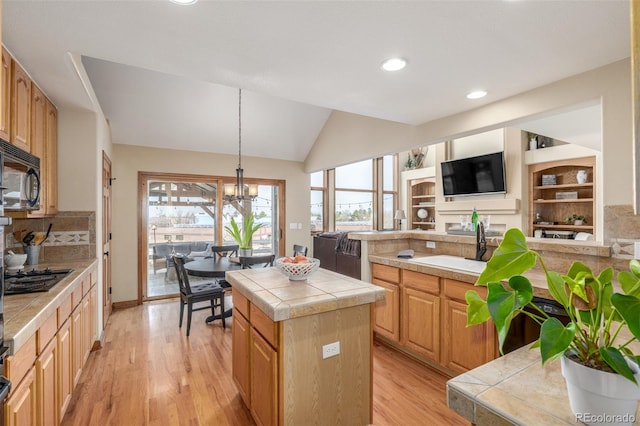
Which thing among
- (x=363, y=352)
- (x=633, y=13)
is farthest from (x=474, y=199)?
(x=633, y=13)

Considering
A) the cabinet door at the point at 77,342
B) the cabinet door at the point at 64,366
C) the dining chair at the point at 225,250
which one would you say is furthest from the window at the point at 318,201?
the cabinet door at the point at 64,366

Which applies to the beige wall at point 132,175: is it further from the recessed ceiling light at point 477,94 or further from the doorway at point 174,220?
the recessed ceiling light at point 477,94

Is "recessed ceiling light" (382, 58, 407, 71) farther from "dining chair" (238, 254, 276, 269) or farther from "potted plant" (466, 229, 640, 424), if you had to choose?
"dining chair" (238, 254, 276, 269)

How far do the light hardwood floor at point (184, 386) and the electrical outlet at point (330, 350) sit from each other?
27.8 inches

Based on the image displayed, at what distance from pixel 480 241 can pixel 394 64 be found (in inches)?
71.9

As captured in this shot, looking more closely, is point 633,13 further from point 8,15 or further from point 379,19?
point 8,15

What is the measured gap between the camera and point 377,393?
2387mm

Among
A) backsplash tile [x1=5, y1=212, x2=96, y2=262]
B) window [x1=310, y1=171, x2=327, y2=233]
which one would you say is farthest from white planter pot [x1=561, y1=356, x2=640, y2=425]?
window [x1=310, y1=171, x2=327, y2=233]

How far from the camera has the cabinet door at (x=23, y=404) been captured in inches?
48.0

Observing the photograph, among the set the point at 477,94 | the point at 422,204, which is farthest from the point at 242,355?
the point at 422,204

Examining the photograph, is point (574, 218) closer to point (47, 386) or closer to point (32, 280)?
point (47, 386)

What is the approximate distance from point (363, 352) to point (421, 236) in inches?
79.6

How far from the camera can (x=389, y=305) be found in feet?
10.1

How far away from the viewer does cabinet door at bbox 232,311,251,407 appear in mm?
2062
